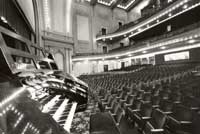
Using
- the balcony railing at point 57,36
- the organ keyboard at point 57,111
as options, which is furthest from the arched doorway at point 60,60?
the organ keyboard at point 57,111

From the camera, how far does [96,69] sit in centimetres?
1727

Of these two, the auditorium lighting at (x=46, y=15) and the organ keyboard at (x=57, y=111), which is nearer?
the organ keyboard at (x=57, y=111)

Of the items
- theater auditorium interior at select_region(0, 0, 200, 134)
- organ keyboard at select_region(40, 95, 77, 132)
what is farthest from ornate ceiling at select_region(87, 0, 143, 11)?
organ keyboard at select_region(40, 95, 77, 132)

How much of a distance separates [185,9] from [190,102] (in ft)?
35.2

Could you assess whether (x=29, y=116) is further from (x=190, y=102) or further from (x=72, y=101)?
(x=190, y=102)

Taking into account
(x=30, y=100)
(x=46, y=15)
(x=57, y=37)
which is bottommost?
(x=30, y=100)

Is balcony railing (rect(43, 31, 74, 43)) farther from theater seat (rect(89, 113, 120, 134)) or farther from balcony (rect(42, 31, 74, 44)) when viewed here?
theater seat (rect(89, 113, 120, 134))

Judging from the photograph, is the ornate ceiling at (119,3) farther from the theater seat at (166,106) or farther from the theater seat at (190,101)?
the theater seat at (166,106)

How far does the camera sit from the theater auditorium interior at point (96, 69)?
0.87m

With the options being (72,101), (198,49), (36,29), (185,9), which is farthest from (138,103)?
(185,9)

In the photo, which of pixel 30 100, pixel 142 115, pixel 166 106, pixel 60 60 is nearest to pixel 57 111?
pixel 30 100

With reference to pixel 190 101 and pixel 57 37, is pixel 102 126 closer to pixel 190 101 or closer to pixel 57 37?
pixel 190 101

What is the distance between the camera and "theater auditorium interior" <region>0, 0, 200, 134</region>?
0.87 m

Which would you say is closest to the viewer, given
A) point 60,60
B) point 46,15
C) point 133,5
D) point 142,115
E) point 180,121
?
point 180,121
